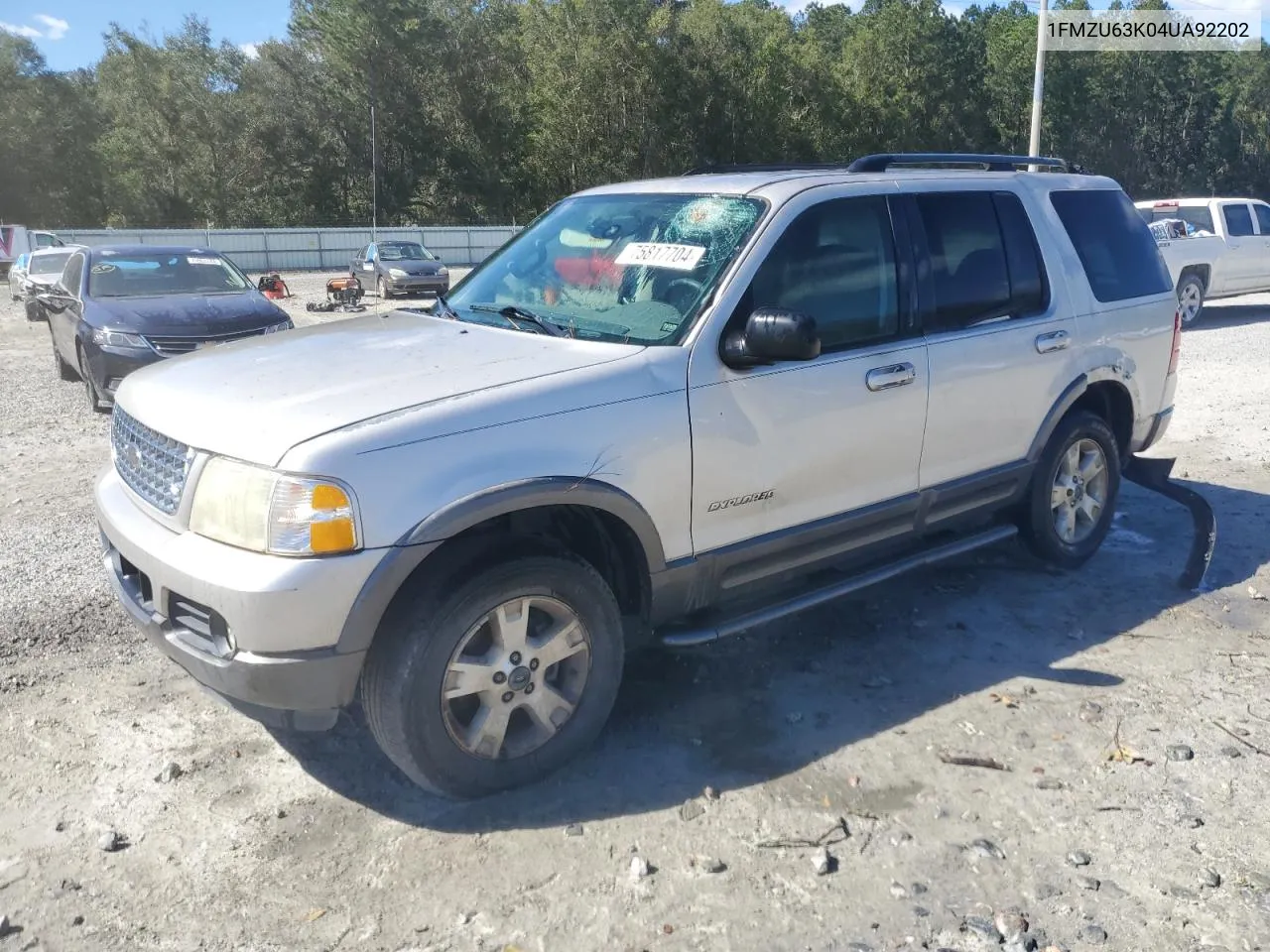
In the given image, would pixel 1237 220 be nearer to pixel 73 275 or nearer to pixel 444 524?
pixel 73 275

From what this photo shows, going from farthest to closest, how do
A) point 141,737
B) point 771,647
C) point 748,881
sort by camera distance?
point 771,647 → point 141,737 → point 748,881

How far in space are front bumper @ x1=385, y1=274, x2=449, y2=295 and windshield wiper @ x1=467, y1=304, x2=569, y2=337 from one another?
804 inches

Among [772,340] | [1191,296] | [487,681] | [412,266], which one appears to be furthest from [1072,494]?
[412,266]

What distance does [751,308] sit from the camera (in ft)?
12.8

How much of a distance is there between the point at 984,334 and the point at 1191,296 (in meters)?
13.5

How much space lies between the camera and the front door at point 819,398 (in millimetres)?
3771

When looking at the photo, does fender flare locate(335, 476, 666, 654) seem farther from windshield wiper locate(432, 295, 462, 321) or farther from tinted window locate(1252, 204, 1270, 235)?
tinted window locate(1252, 204, 1270, 235)

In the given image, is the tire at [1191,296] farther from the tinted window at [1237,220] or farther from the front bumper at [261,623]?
the front bumper at [261,623]

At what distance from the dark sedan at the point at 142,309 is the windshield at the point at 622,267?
4.95 metres

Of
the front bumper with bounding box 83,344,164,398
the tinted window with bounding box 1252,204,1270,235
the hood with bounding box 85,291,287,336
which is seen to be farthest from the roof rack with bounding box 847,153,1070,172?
the tinted window with bounding box 1252,204,1270,235

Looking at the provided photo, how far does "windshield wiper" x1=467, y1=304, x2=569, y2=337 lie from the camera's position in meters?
3.99

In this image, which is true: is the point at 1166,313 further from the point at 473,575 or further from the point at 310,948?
the point at 310,948

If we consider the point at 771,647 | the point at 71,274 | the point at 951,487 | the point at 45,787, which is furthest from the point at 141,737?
the point at 71,274

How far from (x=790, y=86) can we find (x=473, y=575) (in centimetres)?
5060
